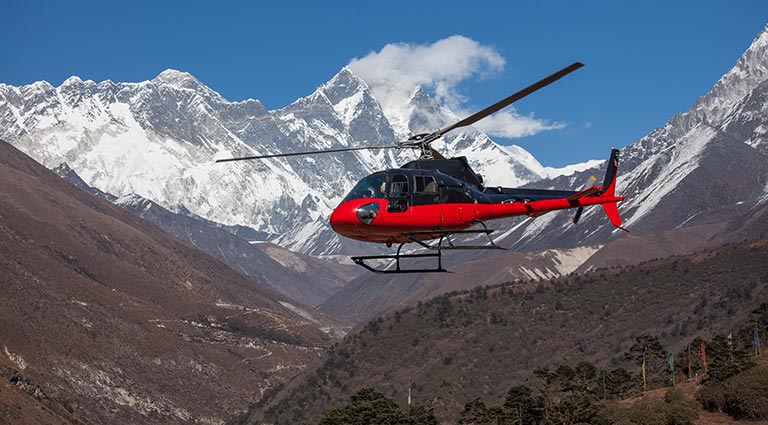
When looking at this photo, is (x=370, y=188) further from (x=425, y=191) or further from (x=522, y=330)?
(x=522, y=330)

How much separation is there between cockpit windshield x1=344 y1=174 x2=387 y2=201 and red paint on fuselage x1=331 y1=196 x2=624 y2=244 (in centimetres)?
22

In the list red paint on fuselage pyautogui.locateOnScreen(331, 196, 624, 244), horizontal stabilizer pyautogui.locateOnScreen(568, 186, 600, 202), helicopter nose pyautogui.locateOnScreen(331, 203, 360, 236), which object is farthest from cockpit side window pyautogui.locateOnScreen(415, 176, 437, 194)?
horizontal stabilizer pyautogui.locateOnScreen(568, 186, 600, 202)

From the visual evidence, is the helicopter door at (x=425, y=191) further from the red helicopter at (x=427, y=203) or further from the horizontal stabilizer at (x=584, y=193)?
the horizontal stabilizer at (x=584, y=193)

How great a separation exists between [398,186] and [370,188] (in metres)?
1.12

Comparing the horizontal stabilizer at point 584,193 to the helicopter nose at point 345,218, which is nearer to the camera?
the helicopter nose at point 345,218

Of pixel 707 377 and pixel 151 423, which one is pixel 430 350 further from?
pixel 707 377

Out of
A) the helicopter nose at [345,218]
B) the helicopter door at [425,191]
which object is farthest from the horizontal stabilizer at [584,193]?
the helicopter nose at [345,218]

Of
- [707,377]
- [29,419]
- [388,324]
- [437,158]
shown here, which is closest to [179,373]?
[388,324]

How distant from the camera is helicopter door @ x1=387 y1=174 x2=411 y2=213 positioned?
43656 mm

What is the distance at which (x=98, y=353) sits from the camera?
183250 mm

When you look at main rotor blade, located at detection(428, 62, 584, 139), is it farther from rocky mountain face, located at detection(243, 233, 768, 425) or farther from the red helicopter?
rocky mountain face, located at detection(243, 233, 768, 425)

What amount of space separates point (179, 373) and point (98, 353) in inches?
650

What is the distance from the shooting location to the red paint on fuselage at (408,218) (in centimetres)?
4328

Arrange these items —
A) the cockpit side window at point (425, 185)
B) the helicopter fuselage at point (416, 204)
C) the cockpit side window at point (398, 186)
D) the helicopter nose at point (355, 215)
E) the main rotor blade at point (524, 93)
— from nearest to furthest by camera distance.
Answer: the main rotor blade at point (524, 93), the helicopter nose at point (355, 215), the helicopter fuselage at point (416, 204), the cockpit side window at point (398, 186), the cockpit side window at point (425, 185)
